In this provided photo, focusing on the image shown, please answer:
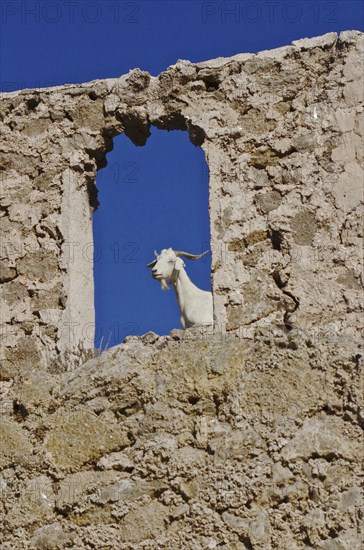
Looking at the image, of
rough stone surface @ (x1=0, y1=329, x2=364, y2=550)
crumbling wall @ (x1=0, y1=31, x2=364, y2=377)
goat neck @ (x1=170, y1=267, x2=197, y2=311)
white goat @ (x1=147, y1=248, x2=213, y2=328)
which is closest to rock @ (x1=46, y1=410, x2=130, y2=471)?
rough stone surface @ (x1=0, y1=329, x2=364, y2=550)

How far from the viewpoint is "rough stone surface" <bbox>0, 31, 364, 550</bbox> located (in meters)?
7.94

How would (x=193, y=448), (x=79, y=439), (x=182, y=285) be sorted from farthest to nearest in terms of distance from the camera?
(x=182, y=285) < (x=79, y=439) < (x=193, y=448)

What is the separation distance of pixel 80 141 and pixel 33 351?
55.6 inches

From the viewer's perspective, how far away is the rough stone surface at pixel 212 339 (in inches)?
313

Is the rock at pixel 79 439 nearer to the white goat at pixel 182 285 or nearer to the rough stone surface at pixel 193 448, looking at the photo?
the rough stone surface at pixel 193 448

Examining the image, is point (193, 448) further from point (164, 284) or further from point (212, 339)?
point (164, 284)

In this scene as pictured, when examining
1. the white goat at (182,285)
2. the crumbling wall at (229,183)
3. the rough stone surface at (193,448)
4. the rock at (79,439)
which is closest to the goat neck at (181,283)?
the white goat at (182,285)

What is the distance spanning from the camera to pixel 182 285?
12.9 metres

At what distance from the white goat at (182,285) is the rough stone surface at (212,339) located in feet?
10.5

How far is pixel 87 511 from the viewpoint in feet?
26.8

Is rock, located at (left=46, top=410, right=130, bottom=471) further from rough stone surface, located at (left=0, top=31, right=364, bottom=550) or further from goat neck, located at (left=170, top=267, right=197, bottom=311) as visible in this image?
goat neck, located at (left=170, top=267, right=197, bottom=311)

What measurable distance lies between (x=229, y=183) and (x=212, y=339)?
1.07 m

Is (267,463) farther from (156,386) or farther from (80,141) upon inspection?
(80,141)

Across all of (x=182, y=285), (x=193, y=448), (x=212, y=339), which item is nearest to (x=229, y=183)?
(x=212, y=339)
